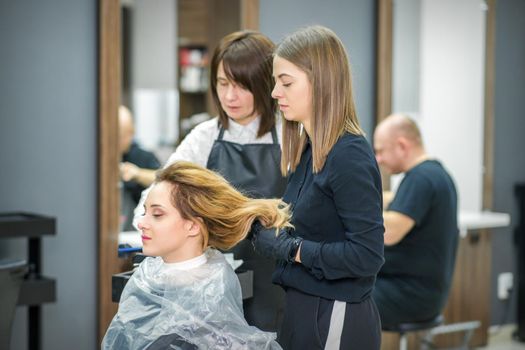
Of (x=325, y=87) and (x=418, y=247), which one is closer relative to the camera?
(x=325, y=87)

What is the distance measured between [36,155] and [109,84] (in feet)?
1.46

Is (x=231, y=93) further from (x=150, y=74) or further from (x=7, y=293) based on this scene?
(x=150, y=74)

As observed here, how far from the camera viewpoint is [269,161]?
2.47 metres

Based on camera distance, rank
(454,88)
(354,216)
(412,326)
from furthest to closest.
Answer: (454,88)
(412,326)
(354,216)

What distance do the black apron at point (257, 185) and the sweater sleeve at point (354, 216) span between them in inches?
19.8

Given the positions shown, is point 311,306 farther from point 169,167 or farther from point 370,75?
point 370,75

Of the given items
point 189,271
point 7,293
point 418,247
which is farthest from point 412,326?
point 7,293

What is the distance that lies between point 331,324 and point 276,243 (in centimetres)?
24

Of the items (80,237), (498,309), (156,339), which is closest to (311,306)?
(156,339)

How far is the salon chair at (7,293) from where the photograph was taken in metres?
2.37

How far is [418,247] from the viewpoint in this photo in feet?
11.1

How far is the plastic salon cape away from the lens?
1.95m

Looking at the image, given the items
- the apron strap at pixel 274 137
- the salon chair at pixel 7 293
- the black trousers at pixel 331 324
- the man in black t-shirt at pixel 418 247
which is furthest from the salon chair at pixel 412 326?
the salon chair at pixel 7 293

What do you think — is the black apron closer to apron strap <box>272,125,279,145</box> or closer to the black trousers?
apron strap <box>272,125,279,145</box>
